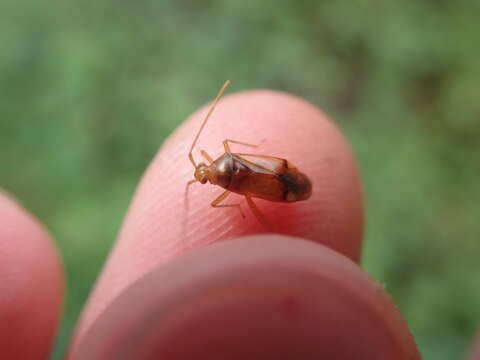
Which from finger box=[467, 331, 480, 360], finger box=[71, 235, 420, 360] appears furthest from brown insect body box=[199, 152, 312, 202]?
finger box=[467, 331, 480, 360]

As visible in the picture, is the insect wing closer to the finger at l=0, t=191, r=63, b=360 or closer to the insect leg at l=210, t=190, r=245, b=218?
the insect leg at l=210, t=190, r=245, b=218

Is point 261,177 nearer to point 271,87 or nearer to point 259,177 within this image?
point 259,177

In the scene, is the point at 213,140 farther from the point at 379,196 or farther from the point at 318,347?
the point at 379,196

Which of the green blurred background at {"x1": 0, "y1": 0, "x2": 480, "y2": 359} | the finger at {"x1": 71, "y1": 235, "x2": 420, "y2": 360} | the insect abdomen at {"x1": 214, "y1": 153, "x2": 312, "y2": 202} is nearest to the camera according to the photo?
the finger at {"x1": 71, "y1": 235, "x2": 420, "y2": 360}

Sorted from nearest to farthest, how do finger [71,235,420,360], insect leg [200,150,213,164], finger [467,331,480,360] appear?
finger [71,235,420,360] → insect leg [200,150,213,164] → finger [467,331,480,360]

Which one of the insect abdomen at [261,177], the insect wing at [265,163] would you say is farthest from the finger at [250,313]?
the insect wing at [265,163]

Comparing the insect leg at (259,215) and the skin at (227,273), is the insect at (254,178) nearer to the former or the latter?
the insect leg at (259,215)

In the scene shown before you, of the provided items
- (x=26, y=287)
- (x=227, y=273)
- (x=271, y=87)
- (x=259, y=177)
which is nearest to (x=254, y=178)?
(x=259, y=177)

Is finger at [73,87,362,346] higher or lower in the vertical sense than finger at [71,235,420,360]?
higher
